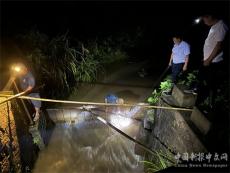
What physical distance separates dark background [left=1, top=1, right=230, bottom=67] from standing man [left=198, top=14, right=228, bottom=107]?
696 cm

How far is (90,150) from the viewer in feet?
25.2

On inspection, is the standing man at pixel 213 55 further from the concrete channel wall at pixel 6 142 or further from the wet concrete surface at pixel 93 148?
the concrete channel wall at pixel 6 142

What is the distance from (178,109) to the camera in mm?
5020

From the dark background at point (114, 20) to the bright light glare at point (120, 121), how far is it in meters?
5.90

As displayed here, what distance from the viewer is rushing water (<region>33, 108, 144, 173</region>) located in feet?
23.2

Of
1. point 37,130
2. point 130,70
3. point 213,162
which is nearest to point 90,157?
point 37,130

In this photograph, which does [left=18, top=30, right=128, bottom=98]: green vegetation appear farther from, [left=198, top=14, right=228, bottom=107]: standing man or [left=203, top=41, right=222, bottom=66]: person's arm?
[left=203, top=41, right=222, bottom=66]: person's arm

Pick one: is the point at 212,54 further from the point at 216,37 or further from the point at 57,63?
the point at 57,63

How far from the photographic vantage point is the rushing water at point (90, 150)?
7.08m

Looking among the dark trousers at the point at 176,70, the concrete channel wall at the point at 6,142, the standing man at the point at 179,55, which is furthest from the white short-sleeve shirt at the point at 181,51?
the concrete channel wall at the point at 6,142

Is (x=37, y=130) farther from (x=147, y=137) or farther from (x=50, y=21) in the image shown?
(x=50, y=21)

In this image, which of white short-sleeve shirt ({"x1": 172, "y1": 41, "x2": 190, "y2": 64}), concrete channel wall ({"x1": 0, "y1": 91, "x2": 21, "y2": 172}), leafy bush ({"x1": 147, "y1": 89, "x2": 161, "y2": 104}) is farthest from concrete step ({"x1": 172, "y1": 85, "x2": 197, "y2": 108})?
concrete channel wall ({"x1": 0, "y1": 91, "x2": 21, "y2": 172})

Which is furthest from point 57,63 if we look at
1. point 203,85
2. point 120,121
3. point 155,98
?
point 203,85

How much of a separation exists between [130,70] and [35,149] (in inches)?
274
